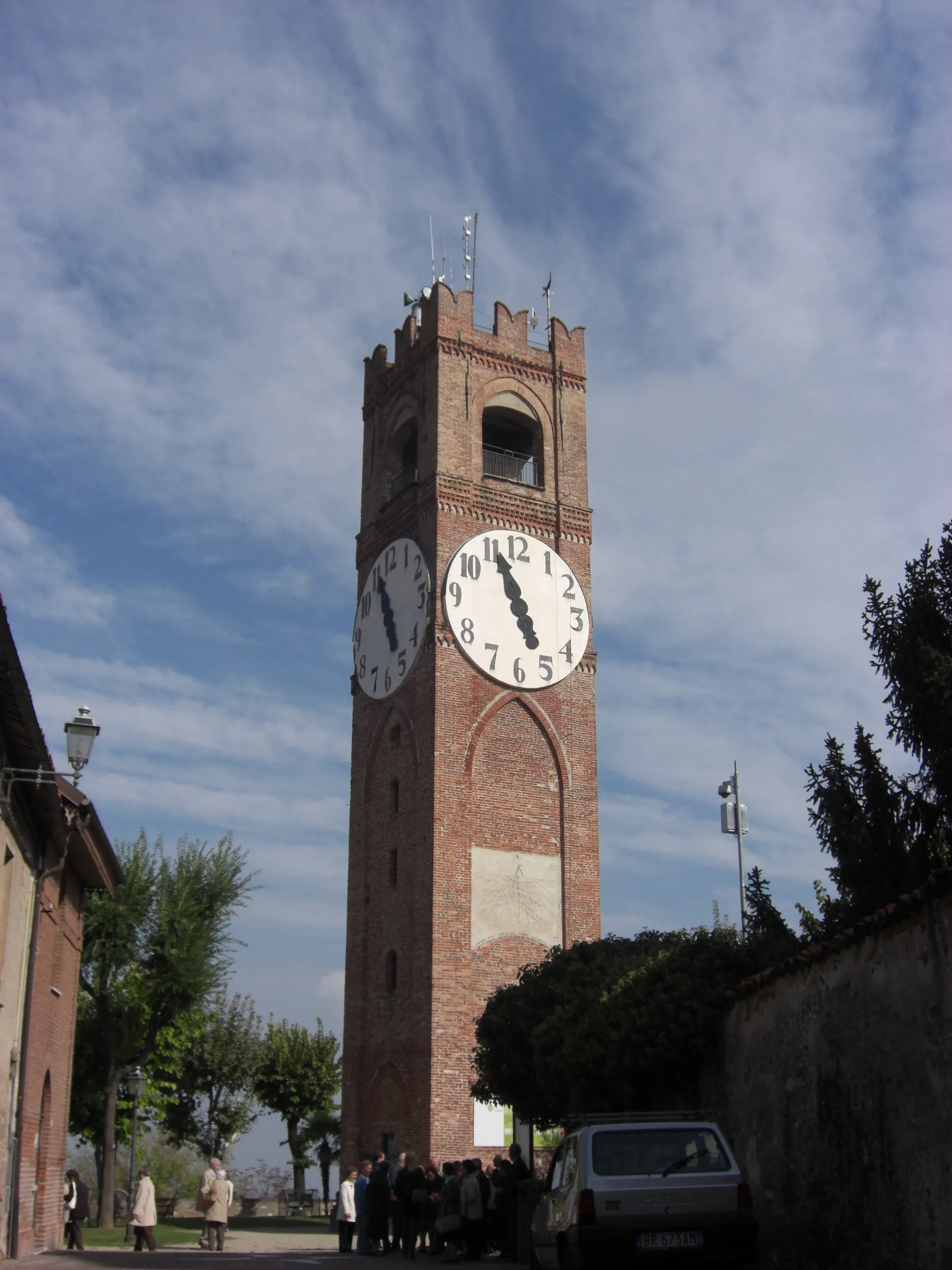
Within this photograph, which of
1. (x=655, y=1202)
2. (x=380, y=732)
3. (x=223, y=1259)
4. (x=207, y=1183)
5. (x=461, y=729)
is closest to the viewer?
(x=655, y=1202)

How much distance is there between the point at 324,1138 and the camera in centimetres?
4297

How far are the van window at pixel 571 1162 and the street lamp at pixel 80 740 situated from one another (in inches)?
221

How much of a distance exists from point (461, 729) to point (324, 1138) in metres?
20.3

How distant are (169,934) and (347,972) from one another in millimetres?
4148

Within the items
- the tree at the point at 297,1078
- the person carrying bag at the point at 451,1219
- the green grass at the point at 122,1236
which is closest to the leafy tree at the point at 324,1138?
the tree at the point at 297,1078

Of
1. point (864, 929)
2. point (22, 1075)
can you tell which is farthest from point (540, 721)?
point (864, 929)

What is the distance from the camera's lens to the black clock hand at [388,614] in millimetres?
30984

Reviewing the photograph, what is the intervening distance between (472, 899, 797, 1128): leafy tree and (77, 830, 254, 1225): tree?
12.1 meters

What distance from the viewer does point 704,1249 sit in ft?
32.2

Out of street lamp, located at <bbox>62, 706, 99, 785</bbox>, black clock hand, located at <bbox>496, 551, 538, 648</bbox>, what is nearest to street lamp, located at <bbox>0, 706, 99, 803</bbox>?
street lamp, located at <bbox>62, 706, 99, 785</bbox>

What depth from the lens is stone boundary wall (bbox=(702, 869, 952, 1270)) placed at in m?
9.80

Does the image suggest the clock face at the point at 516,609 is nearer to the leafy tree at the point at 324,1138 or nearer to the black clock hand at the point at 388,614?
the black clock hand at the point at 388,614

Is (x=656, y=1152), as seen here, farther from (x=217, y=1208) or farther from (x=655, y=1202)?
(x=217, y=1208)

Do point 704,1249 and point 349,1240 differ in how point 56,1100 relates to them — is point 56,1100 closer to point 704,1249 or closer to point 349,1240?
point 349,1240
